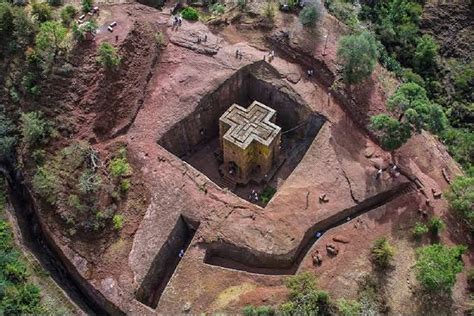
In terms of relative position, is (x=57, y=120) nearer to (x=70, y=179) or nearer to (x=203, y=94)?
(x=70, y=179)

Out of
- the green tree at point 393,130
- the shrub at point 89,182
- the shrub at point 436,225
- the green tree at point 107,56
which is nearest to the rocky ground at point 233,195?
the shrub at point 436,225

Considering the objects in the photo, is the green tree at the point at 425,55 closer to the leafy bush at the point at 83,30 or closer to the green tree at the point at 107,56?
the green tree at the point at 107,56

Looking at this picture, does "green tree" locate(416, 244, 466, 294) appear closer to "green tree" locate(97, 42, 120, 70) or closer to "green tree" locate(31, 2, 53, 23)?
"green tree" locate(97, 42, 120, 70)

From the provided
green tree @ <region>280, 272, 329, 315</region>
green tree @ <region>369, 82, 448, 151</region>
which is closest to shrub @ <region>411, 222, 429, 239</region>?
green tree @ <region>369, 82, 448, 151</region>

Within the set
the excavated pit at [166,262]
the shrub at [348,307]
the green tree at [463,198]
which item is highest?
the green tree at [463,198]

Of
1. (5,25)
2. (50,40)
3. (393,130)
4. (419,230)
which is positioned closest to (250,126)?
(393,130)

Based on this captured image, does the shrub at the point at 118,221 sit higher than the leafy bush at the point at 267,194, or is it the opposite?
the shrub at the point at 118,221
